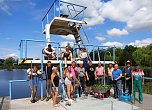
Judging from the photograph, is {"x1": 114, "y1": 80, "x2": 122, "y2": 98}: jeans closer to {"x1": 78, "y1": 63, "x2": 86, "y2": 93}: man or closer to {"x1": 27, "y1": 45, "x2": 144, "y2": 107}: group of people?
{"x1": 27, "y1": 45, "x2": 144, "y2": 107}: group of people

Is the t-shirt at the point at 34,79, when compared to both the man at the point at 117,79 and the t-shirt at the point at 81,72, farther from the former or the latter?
the man at the point at 117,79

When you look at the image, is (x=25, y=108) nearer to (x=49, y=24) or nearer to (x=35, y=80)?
(x=35, y=80)

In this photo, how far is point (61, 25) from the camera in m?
15.5

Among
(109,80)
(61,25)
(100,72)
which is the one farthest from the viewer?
(61,25)

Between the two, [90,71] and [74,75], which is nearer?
[74,75]

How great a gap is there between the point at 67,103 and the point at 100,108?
4.31ft

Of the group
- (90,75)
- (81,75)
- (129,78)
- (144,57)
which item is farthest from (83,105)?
(144,57)

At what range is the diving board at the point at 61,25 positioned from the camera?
14.6 meters

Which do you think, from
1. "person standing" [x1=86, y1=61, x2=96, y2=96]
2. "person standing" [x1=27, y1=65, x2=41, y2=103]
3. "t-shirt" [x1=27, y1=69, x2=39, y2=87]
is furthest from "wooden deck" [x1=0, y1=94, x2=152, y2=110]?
"person standing" [x1=86, y1=61, x2=96, y2=96]

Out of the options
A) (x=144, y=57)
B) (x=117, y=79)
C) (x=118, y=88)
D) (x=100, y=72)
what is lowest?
(x=118, y=88)

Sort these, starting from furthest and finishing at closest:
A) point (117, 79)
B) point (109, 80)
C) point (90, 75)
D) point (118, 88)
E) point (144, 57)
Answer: point (144, 57) < point (109, 80) < point (90, 75) < point (118, 88) < point (117, 79)

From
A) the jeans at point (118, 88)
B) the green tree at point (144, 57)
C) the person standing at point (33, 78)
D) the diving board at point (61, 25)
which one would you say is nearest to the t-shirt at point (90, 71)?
the jeans at point (118, 88)

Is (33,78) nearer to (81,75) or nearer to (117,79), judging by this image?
(81,75)

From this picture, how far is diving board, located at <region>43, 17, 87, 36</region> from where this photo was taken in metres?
14.6
